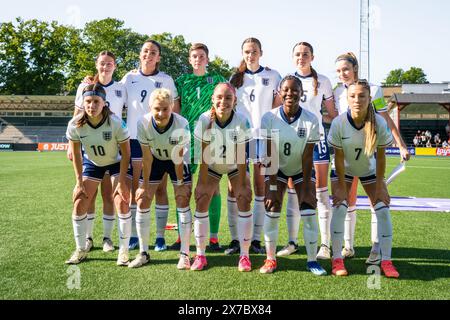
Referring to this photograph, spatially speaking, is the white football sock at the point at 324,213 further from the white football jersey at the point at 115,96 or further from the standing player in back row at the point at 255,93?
the white football jersey at the point at 115,96

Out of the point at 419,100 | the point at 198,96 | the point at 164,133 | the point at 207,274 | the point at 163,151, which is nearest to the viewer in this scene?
the point at 207,274

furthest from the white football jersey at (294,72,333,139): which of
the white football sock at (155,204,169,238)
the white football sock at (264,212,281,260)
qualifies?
the white football sock at (155,204,169,238)

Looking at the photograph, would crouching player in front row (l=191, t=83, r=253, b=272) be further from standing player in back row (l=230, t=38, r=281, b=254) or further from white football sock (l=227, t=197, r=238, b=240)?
white football sock (l=227, t=197, r=238, b=240)

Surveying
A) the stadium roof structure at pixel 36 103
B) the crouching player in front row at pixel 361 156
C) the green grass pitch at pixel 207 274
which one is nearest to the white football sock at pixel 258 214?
the green grass pitch at pixel 207 274

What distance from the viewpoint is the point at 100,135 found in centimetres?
470

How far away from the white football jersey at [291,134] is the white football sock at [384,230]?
94 centimetres

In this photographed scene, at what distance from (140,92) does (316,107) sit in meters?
2.24

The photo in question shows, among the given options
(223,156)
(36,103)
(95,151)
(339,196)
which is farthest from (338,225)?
(36,103)

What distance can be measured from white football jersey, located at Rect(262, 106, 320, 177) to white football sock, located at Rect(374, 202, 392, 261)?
3.07 ft

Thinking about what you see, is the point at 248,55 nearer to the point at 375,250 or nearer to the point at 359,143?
the point at 359,143

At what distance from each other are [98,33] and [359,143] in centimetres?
4674

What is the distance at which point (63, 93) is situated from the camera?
55969mm

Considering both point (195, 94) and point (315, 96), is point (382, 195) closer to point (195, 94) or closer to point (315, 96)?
point (315, 96)

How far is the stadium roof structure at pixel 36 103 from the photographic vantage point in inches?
1858
